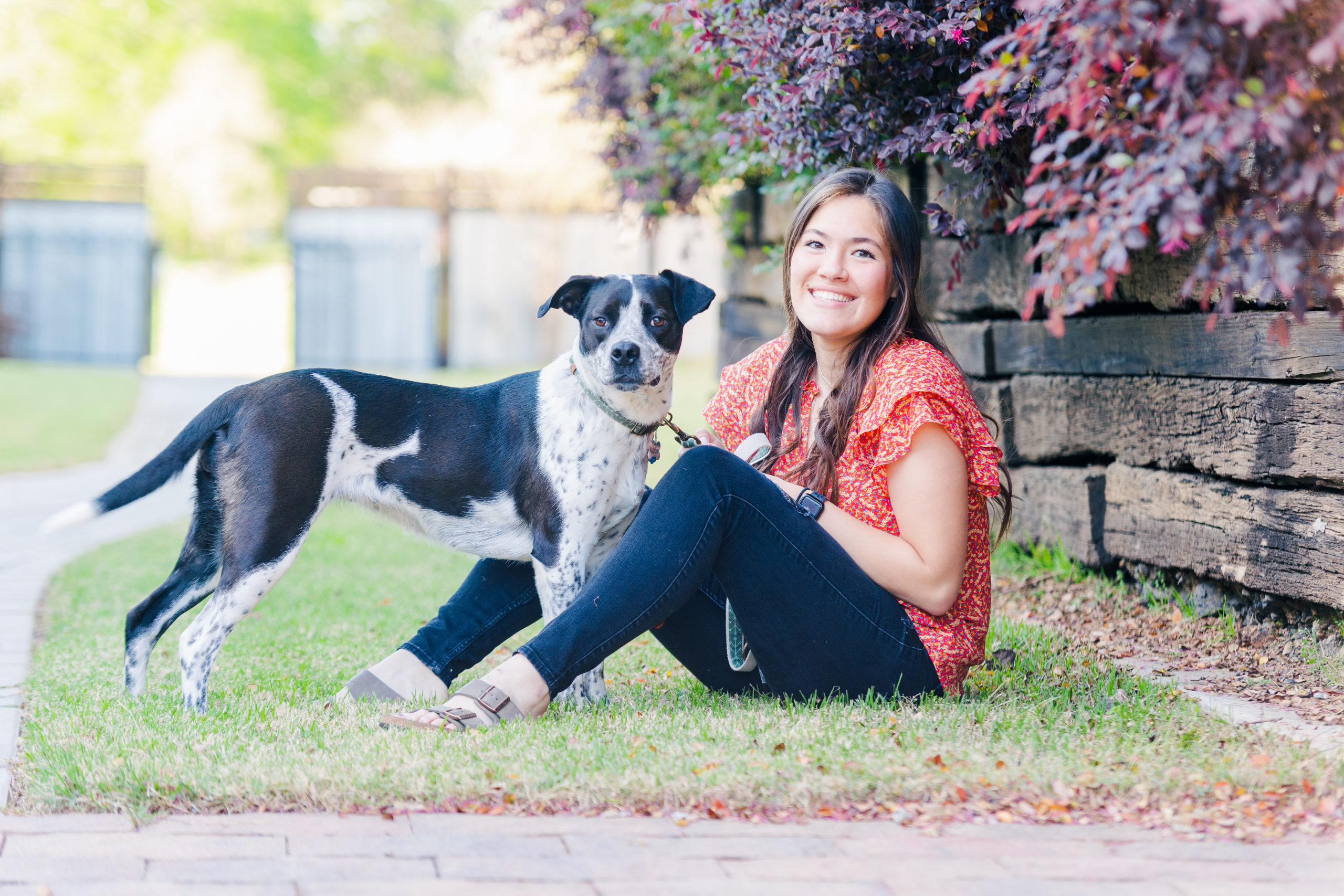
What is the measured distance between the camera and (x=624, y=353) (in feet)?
11.0

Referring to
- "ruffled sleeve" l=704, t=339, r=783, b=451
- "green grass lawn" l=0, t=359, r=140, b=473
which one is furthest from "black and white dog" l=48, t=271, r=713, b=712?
"green grass lawn" l=0, t=359, r=140, b=473

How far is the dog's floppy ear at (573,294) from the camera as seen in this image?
3.61m

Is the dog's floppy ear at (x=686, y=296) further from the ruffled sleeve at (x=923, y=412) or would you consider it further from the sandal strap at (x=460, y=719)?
the sandal strap at (x=460, y=719)

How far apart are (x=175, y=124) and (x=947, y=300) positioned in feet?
69.2

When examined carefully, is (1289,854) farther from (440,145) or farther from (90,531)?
(440,145)

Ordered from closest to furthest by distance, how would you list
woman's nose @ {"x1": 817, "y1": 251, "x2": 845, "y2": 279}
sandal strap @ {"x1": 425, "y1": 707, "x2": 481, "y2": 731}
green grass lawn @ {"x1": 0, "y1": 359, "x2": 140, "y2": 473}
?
sandal strap @ {"x1": 425, "y1": 707, "x2": 481, "y2": 731} < woman's nose @ {"x1": 817, "y1": 251, "x2": 845, "y2": 279} < green grass lawn @ {"x1": 0, "y1": 359, "x2": 140, "y2": 473}

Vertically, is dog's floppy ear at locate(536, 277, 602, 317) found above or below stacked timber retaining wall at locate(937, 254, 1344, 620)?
above

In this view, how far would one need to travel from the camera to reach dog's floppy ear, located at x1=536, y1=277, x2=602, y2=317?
3.61 metres

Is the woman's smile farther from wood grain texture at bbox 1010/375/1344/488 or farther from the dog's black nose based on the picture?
wood grain texture at bbox 1010/375/1344/488

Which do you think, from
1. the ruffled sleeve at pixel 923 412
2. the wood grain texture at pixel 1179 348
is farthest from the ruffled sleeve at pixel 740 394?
the wood grain texture at pixel 1179 348

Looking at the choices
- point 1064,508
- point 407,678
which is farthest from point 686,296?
point 1064,508

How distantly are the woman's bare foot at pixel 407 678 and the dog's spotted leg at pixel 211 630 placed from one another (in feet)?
1.12

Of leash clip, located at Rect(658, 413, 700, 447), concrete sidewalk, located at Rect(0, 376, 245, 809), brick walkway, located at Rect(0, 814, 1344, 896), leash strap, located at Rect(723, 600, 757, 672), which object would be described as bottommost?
concrete sidewalk, located at Rect(0, 376, 245, 809)

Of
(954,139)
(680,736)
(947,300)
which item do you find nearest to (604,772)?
(680,736)
